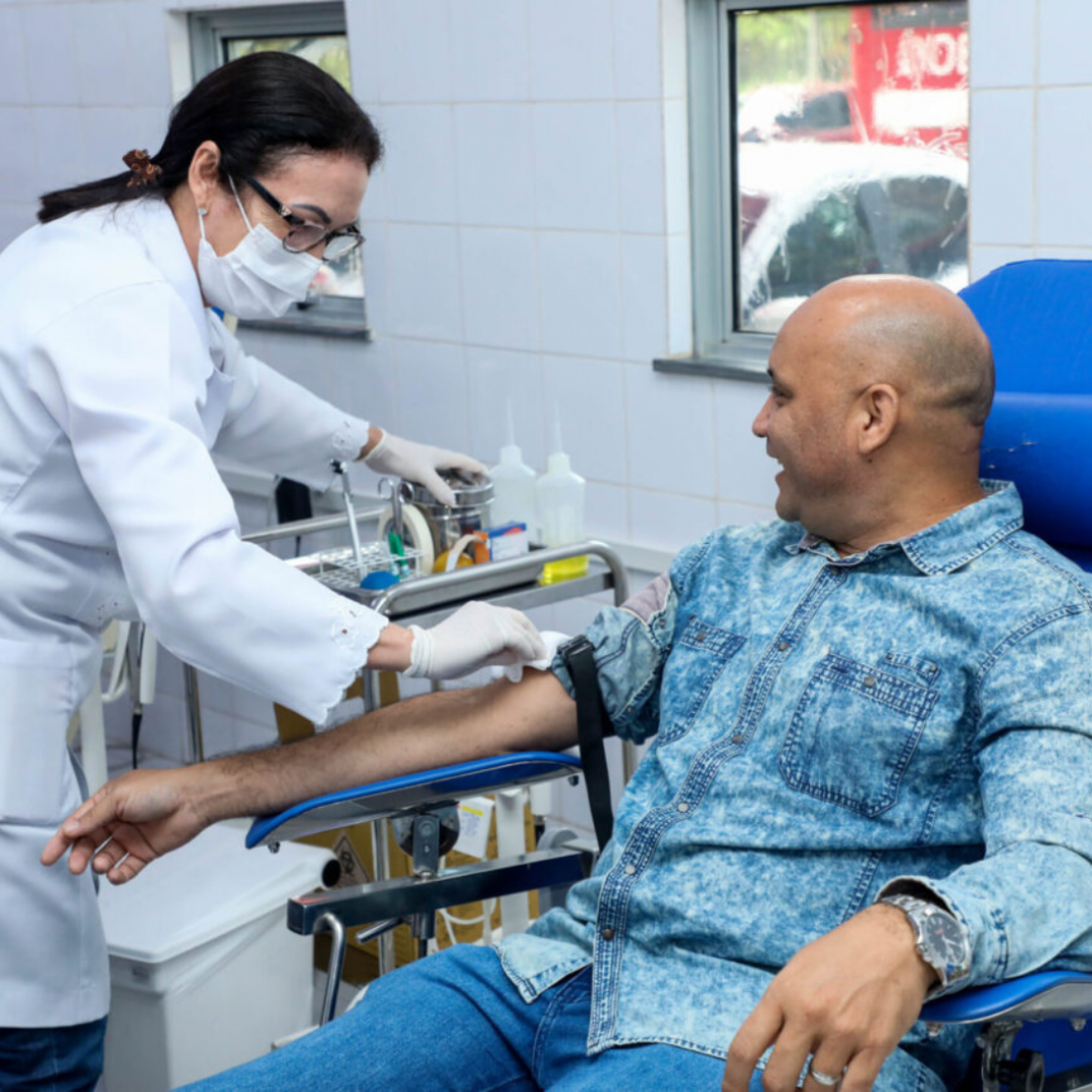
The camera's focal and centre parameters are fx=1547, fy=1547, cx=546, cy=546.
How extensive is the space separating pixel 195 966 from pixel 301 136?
1268 millimetres

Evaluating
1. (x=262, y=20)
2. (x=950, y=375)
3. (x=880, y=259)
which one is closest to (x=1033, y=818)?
(x=950, y=375)

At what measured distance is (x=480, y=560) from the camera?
2492mm

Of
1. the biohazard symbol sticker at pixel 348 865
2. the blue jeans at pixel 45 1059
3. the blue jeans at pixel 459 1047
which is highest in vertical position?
the blue jeans at pixel 459 1047

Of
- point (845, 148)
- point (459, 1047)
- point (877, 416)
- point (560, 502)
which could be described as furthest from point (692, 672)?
point (845, 148)

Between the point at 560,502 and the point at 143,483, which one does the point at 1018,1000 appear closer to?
the point at 143,483

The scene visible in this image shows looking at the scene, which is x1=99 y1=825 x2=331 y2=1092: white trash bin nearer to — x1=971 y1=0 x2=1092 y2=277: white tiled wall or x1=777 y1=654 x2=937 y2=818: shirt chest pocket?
x1=777 y1=654 x2=937 y2=818: shirt chest pocket

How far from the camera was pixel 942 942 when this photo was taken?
3.78 ft

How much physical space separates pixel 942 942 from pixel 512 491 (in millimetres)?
1605

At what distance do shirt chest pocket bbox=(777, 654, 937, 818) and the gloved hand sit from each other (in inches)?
13.3

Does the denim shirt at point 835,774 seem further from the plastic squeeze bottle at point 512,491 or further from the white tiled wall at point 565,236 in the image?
the plastic squeeze bottle at point 512,491

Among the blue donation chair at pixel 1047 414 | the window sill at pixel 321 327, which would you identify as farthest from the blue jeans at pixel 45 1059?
the window sill at pixel 321 327

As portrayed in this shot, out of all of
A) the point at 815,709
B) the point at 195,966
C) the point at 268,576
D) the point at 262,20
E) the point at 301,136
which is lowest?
the point at 195,966

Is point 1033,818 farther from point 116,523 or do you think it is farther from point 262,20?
point 262,20

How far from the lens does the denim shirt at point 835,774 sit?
53.8 inches
